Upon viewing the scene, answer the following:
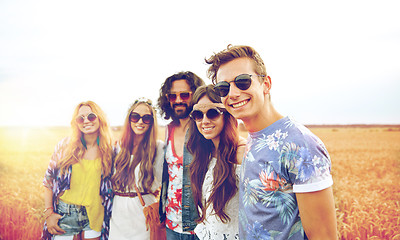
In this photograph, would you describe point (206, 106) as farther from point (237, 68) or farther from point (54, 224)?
point (54, 224)

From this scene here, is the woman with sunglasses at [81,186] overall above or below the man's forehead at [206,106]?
below

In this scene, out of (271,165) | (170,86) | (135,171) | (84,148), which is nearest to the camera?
(271,165)

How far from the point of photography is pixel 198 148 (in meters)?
3.21

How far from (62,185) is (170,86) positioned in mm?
2272

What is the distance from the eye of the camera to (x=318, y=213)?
1.87 m

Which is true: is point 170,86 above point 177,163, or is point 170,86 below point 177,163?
above

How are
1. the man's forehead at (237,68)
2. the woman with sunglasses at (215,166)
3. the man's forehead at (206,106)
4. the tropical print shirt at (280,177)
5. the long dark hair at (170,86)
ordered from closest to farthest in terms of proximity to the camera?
the tropical print shirt at (280,177) → the man's forehead at (237,68) → the woman with sunglasses at (215,166) → the man's forehead at (206,106) → the long dark hair at (170,86)

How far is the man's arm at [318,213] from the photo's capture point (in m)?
1.84

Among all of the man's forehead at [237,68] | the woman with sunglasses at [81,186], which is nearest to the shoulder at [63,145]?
the woman with sunglasses at [81,186]

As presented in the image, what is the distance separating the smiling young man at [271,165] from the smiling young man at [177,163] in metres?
1.38

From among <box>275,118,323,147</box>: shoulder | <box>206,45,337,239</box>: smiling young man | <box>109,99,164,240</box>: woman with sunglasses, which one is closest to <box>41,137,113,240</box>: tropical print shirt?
<box>109,99,164,240</box>: woman with sunglasses

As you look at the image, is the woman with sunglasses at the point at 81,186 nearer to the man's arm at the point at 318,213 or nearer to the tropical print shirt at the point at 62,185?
the tropical print shirt at the point at 62,185

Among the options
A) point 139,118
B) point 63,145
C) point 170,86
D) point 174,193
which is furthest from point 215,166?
point 63,145

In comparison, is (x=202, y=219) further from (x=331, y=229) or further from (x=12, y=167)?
(x=12, y=167)
